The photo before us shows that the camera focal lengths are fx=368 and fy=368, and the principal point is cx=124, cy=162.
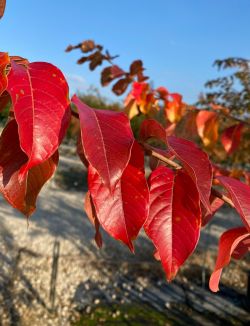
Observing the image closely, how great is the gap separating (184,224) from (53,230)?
179 inches

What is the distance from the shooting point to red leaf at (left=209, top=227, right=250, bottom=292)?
40 cm

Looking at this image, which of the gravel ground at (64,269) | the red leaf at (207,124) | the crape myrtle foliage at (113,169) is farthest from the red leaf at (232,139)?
the gravel ground at (64,269)

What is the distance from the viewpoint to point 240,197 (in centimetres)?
39

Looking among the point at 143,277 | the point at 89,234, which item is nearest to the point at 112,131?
the point at 143,277

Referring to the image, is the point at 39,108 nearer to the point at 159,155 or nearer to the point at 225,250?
the point at 159,155

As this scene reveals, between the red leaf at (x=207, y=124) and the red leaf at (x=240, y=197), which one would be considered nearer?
the red leaf at (x=240, y=197)

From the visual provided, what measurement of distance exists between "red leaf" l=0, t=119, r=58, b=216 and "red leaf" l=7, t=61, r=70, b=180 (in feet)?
0.19

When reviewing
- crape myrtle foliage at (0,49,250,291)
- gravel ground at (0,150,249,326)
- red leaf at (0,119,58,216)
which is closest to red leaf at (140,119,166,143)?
crape myrtle foliage at (0,49,250,291)

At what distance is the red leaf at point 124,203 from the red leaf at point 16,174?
59 mm

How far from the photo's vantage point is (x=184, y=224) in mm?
403

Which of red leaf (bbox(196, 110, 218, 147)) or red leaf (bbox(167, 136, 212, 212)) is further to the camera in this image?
red leaf (bbox(196, 110, 218, 147))

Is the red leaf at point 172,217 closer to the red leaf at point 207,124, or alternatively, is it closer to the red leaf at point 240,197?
the red leaf at point 240,197

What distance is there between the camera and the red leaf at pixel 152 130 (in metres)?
0.38

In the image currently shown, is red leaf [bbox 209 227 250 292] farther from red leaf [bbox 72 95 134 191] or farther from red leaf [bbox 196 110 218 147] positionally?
red leaf [bbox 196 110 218 147]
